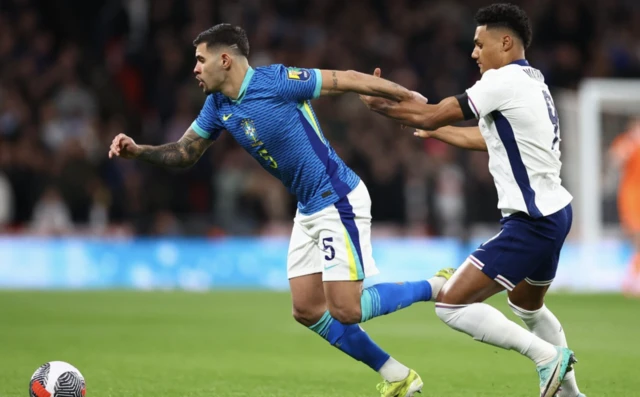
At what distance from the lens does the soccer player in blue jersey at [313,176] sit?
21.1ft

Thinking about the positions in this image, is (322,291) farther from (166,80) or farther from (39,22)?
(39,22)

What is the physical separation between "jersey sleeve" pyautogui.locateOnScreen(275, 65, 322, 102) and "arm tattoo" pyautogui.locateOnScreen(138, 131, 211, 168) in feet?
2.36

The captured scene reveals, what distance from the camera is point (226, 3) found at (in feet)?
63.9

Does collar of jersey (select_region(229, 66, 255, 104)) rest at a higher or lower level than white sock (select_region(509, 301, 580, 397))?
higher

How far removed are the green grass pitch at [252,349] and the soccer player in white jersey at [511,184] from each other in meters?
→ 1.04

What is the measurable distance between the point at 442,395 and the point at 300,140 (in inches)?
74.6

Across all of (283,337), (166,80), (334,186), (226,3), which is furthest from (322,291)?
(226,3)

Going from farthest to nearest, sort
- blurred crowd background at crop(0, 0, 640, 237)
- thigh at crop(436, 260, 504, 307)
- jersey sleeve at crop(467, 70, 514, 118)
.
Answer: blurred crowd background at crop(0, 0, 640, 237) → thigh at crop(436, 260, 504, 307) → jersey sleeve at crop(467, 70, 514, 118)

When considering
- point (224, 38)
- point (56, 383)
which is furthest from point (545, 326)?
point (56, 383)

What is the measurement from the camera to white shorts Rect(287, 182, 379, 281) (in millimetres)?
6469

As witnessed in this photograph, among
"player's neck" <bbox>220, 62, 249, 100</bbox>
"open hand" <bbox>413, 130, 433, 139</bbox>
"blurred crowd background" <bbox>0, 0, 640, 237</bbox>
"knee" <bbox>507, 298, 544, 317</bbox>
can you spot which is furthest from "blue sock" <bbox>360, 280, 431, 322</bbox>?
"blurred crowd background" <bbox>0, 0, 640, 237</bbox>

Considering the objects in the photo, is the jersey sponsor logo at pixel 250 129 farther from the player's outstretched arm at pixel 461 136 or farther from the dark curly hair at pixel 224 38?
the player's outstretched arm at pixel 461 136

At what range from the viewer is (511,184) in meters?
6.10

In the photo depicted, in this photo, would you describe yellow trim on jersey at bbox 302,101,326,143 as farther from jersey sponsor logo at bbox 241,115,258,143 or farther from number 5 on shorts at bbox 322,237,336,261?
number 5 on shorts at bbox 322,237,336,261
